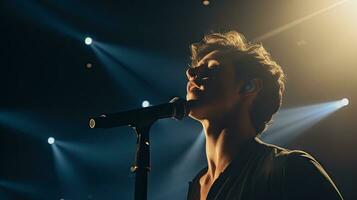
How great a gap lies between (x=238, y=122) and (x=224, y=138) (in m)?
0.09

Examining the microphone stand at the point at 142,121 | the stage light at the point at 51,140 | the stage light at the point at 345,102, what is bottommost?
the microphone stand at the point at 142,121

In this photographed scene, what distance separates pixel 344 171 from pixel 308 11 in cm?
220

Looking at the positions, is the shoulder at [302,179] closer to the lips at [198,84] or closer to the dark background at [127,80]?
the lips at [198,84]

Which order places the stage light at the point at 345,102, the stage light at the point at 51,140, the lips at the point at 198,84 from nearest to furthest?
the lips at the point at 198,84 → the stage light at the point at 345,102 → the stage light at the point at 51,140

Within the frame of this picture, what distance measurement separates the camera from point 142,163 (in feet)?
5.66

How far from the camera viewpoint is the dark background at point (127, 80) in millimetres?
6137

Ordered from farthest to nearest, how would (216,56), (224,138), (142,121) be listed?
(216,56)
(224,138)
(142,121)

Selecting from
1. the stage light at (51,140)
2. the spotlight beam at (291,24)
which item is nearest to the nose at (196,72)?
the spotlight beam at (291,24)

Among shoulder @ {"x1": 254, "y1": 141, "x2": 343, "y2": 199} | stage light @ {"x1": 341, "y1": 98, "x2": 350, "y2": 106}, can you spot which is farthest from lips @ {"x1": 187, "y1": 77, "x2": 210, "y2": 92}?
stage light @ {"x1": 341, "y1": 98, "x2": 350, "y2": 106}

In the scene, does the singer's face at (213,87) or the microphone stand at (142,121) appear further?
the singer's face at (213,87)

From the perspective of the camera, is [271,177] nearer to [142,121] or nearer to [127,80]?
[142,121]

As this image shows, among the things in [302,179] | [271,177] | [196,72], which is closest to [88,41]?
[196,72]

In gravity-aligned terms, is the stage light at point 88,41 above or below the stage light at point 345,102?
above

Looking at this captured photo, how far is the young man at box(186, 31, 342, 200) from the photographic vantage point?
5.65ft
